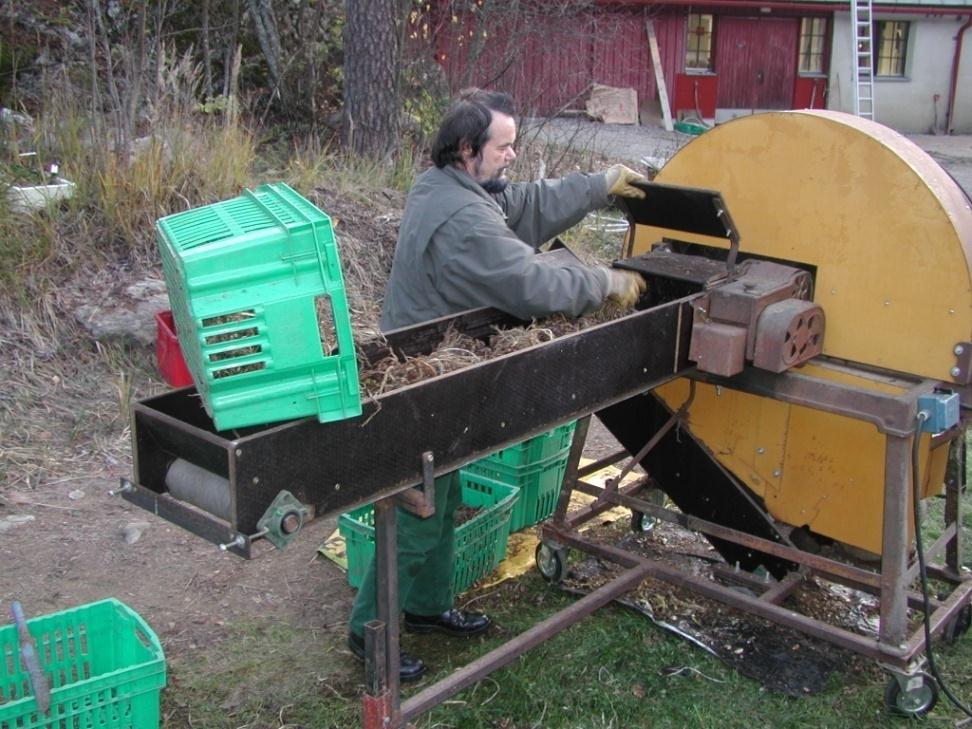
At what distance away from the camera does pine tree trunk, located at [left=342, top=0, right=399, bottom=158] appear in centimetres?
807

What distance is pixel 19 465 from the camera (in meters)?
4.99

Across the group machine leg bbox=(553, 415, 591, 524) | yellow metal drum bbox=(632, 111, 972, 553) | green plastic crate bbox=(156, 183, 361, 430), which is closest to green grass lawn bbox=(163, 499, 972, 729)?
machine leg bbox=(553, 415, 591, 524)

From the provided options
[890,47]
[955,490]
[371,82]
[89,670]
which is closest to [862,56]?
[890,47]

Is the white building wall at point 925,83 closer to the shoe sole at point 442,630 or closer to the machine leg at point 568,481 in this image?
the machine leg at point 568,481

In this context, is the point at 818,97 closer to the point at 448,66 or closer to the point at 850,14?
the point at 850,14

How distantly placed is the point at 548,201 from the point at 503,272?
0.73 meters

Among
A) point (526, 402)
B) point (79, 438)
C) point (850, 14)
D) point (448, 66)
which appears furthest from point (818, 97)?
point (526, 402)

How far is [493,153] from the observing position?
324cm

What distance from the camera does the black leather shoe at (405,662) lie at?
3.46 meters

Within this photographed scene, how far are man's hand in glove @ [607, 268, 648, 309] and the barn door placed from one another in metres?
18.4

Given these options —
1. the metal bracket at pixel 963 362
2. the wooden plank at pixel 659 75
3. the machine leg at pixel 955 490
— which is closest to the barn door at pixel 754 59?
the wooden plank at pixel 659 75

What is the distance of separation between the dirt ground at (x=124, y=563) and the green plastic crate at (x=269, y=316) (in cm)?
165

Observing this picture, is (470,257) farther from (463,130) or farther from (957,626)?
(957,626)

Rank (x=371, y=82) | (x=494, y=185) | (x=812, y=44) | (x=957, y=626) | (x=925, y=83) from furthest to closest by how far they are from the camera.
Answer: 1. (x=925, y=83)
2. (x=812, y=44)
3. (x=371, y=82)
4. (x=957, y=626)
5. (x=494, y=185)
